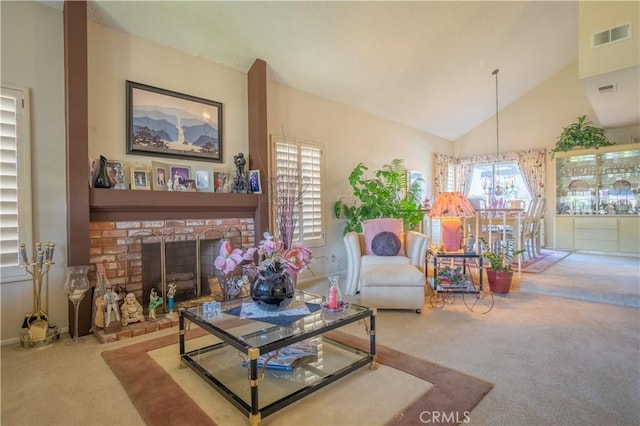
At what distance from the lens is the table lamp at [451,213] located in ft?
12.8

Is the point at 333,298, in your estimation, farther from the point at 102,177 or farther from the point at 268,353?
the point at 102,177

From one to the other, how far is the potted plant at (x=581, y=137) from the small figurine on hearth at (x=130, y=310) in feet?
27.2

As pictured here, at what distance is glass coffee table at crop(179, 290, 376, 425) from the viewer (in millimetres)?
1778

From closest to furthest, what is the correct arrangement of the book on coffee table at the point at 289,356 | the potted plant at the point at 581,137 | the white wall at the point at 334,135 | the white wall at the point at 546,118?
the book on coffee table at the point at 289,356 < the white wall at the point at 334,135 < the potted plant at the point at 581,137 < the white wall at the point at 546,118

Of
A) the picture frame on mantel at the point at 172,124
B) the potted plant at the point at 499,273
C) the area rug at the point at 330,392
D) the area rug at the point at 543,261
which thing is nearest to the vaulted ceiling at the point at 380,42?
the picture frame on mantel at the point at 172,124

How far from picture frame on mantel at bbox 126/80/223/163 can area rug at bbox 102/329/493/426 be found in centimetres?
219

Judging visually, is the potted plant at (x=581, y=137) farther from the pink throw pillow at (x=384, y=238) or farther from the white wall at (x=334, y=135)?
the pink throw pillow at (x=384, y=238)

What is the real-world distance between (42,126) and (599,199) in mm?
9138

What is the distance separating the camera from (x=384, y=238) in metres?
4.04

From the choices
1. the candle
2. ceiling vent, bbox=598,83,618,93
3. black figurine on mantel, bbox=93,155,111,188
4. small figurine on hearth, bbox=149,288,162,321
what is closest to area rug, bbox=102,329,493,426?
the candle

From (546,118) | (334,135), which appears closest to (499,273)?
(334,135)

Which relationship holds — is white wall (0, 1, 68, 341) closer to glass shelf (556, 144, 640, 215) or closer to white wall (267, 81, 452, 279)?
white wall (267, 81, 452, 279)

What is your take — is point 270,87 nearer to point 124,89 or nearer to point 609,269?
point 124,89

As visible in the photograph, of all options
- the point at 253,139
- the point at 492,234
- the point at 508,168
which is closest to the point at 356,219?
the point at 253,139
